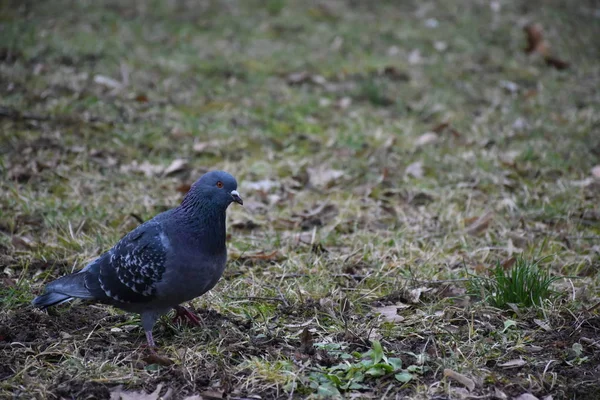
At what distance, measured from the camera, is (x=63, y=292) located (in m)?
3.28

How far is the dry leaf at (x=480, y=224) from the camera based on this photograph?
457 cm

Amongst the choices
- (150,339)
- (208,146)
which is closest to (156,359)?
(150,339)

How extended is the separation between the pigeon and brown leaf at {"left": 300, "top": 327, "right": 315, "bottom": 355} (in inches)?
20.2

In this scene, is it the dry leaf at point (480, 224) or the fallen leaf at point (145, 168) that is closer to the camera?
the dry leaf at point (480, 224)

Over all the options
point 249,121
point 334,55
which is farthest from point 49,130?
point 334,55

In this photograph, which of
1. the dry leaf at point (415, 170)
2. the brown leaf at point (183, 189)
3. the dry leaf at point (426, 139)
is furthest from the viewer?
the dry leaf at point (426, 139)

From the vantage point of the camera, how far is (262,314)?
138 inches

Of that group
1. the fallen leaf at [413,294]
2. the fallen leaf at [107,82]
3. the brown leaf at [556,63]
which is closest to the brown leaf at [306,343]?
the fallen leaf at [413,294]

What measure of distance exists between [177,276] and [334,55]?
5.82 metres

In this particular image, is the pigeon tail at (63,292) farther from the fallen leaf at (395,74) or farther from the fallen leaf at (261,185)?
the fallen leaf at (395,74)

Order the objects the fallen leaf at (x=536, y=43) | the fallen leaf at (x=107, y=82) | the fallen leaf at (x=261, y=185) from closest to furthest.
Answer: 1. the fallen leaf at (x=261, y=185)
2. the fallen leaf at (x=107, y=82)
3. the fallen leaf at (x=536, y=43)

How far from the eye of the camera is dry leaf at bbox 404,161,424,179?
5.60 m

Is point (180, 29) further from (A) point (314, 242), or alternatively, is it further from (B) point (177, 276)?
(B) point (177, 276)

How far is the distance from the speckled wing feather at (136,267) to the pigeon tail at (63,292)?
93mm
